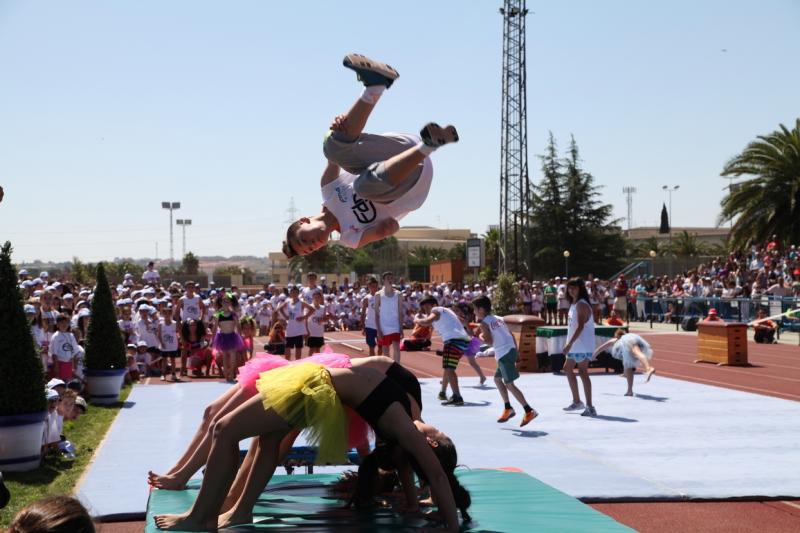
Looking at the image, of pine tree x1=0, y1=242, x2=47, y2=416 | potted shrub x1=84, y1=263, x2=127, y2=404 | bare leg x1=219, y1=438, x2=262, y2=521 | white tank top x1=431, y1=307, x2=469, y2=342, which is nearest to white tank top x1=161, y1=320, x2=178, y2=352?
potted shrub x1=84, y1=263, x2=127, y2=404

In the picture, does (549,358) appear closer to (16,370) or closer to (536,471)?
(536,471)

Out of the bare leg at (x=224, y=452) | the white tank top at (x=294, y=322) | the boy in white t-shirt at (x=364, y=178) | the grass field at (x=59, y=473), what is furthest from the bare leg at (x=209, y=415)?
the white tank top at (x=294, y=322)

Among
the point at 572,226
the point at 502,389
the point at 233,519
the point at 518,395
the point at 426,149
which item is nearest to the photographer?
the point at 233,519

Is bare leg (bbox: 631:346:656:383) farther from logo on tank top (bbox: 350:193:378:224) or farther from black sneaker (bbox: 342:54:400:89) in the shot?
black sneaker (bbox: 342:54:400:89)

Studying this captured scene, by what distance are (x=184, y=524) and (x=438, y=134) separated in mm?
2781

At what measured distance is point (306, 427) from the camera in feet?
16.0

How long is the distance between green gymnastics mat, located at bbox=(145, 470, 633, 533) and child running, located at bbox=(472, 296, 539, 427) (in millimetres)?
3678

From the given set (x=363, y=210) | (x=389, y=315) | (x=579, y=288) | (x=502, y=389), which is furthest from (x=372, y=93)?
(x=389, y=315)

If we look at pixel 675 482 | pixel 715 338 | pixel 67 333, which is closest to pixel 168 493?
pixel 675 482

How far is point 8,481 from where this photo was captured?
7.35 meters

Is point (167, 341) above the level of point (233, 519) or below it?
above

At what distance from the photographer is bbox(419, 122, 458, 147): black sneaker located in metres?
5.32

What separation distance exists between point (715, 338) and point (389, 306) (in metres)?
7.99

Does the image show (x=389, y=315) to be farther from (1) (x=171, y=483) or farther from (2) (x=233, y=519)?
(2) (x=233, y=519)
